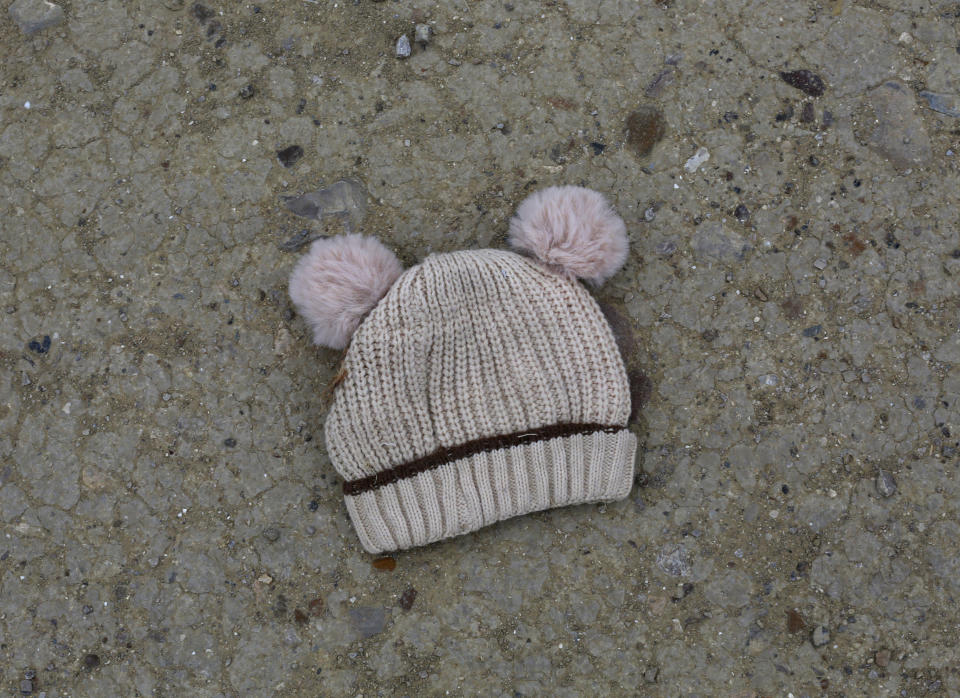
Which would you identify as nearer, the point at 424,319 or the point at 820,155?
the point at 424,319

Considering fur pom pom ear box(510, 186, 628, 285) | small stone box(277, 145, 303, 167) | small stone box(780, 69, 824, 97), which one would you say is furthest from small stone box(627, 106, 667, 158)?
small stone box(277, 145, 303, 167)

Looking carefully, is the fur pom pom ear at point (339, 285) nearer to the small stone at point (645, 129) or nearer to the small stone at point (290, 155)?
the small stone at point (290, 155)

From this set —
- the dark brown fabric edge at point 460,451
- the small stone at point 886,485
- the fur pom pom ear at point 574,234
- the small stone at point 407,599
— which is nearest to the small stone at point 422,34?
the fur pom pom ear at point 574,234

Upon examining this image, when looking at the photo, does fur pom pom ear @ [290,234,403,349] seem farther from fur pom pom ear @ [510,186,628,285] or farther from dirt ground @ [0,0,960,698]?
fur pom pom ear @ [510,186,628,285]

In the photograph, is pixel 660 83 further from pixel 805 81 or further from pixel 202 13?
pixel 202 13

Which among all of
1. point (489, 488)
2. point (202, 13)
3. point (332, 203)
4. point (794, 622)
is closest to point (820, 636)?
point (794, 622)

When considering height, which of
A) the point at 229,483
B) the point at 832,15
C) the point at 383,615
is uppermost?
the point at 832,15

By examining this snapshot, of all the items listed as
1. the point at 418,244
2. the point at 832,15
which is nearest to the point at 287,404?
the point at 418,244

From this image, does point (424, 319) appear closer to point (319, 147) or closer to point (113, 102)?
point (319, 147)
